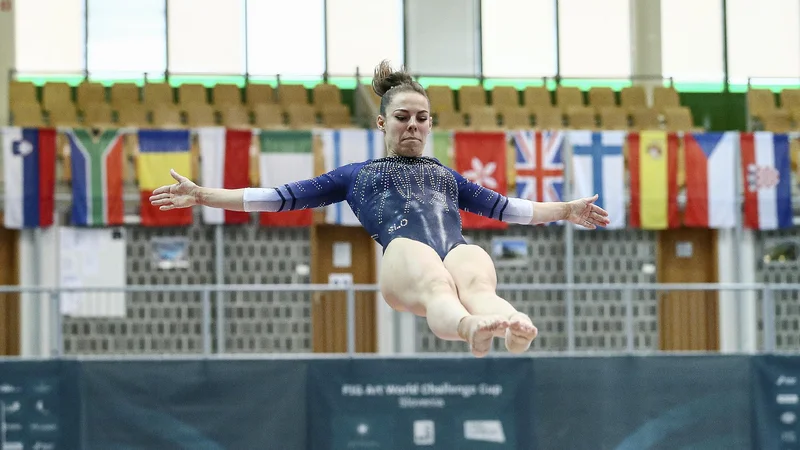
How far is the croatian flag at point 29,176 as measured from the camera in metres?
11.1

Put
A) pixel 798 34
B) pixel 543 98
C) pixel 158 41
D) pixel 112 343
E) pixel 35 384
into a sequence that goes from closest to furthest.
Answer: pixel 35 384
pixel 112 343
pixel 543 98
pixel 158 41
pixel 798 34

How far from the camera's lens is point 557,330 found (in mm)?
11156

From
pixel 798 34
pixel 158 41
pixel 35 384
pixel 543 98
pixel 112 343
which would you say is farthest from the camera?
pixel 798 34

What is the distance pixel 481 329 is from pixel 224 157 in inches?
327

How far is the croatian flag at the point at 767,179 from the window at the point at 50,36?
860 cm

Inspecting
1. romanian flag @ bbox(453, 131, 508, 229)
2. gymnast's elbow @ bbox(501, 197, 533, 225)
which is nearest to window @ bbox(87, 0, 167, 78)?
romanian flag @ bbox(453, 131, 508, 229)

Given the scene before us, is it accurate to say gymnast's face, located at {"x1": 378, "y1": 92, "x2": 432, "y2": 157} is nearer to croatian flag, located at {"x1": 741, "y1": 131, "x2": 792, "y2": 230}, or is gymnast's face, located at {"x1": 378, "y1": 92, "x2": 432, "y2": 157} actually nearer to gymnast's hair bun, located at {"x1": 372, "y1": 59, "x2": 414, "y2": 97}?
gymnast's hair bun, located at {"x1": 372, "y1": 59, "x2": 414, "y2": 97}

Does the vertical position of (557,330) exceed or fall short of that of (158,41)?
it falls short

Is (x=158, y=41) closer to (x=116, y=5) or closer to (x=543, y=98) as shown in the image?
(x=116, y=5)

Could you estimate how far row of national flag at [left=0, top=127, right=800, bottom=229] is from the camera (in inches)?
440

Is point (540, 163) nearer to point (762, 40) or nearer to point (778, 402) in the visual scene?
point (778, 402)

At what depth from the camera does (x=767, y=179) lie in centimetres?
1192

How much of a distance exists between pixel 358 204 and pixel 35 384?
4.78 metres

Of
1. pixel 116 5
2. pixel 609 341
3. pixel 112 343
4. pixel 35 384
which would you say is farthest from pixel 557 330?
pixel 116 5
